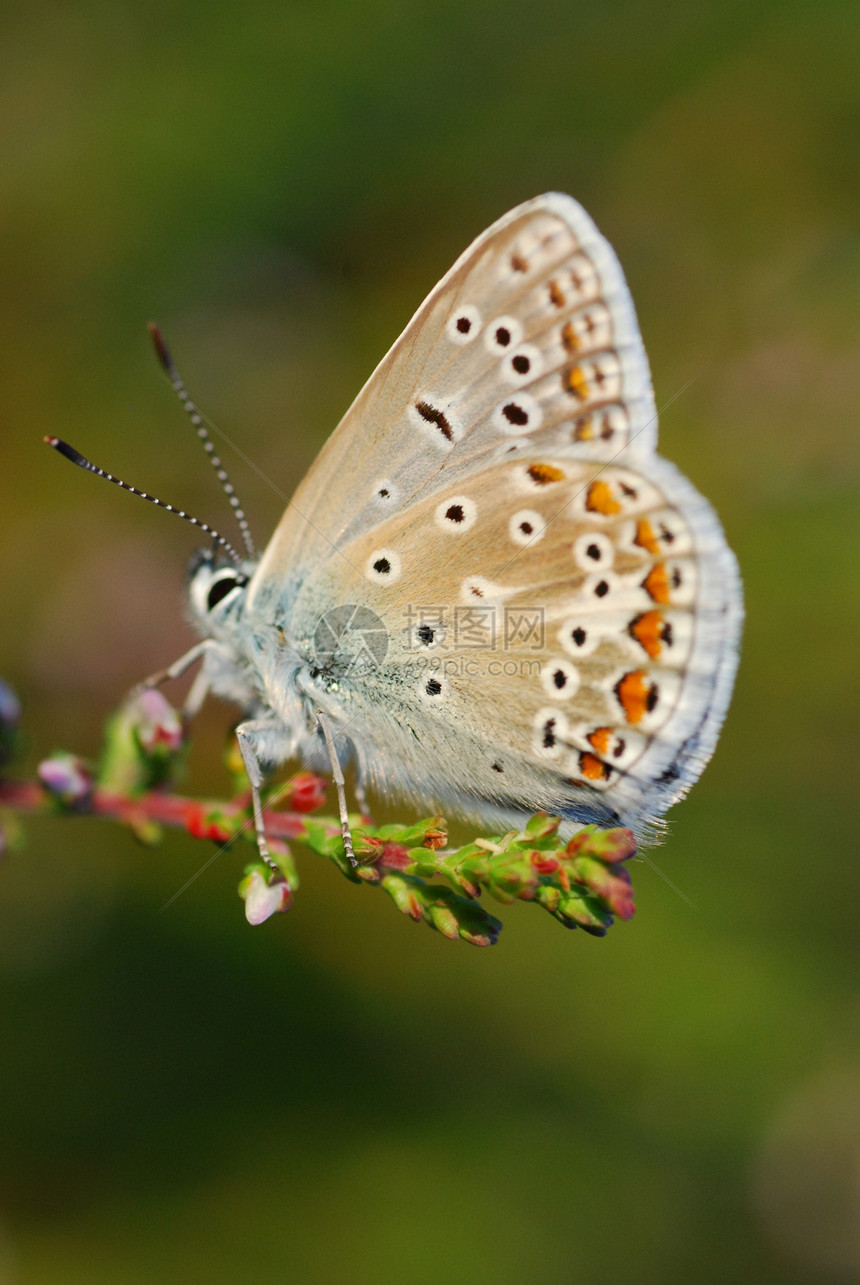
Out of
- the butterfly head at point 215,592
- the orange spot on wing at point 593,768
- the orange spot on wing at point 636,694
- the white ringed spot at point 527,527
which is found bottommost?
the butterfly head at point 215,592

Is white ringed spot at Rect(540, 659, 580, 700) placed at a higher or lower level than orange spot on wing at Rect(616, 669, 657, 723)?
lower

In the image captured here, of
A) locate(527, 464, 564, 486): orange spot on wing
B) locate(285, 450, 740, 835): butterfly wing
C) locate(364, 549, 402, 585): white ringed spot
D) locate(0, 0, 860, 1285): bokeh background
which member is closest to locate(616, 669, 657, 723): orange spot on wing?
locate(285, 450, 740, 835): butterfly wing

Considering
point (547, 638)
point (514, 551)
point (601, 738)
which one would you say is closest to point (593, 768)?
point (601, 738)

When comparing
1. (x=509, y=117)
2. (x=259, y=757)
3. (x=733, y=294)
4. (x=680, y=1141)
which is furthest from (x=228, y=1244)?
(x=509, y=117)

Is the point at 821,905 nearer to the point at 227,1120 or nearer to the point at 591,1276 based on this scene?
the point at 591,1276

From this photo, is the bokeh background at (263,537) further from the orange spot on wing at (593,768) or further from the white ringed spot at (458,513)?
the white ringed spot at (458,513)

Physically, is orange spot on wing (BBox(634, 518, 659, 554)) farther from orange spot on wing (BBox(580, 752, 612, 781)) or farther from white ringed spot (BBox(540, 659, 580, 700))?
orange spot on wing (BBox(580, 752, 612, 781))

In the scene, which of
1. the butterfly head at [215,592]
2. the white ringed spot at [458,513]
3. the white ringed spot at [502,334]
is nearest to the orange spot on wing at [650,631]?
the white ringed spot at [458,513]
